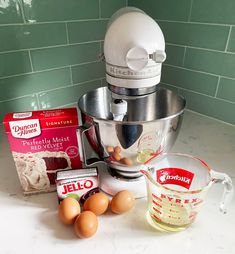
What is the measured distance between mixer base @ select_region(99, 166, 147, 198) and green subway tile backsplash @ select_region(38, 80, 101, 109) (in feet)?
1.34

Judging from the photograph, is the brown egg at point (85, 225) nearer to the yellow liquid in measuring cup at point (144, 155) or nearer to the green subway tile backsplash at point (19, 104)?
the yellow liquid in measuring cup at point (144, 155)

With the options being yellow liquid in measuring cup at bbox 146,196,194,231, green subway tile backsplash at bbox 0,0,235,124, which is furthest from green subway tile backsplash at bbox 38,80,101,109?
yellow liquid in measuring cup at bbox 146,196,194,231

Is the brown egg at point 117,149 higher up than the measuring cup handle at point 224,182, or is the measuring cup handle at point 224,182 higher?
the brown egg at point 117,149

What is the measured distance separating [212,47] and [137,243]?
2.06 feet

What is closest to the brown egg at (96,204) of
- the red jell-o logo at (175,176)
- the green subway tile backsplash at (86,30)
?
the red jell-o logo at (175,176)

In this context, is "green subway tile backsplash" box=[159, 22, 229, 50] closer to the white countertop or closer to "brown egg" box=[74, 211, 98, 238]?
the white countertop

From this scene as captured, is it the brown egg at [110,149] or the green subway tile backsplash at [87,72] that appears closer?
the brown egg at [110,149]

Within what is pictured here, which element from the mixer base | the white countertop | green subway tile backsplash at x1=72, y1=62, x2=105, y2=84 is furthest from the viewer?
green subway tile backsplash at x1=72, y1=62, x2=105, y2=84

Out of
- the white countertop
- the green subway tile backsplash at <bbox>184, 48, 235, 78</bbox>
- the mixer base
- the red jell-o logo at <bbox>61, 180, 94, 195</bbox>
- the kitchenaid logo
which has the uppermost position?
the kitchenaid logo

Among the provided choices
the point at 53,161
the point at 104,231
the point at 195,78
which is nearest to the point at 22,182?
the point at 53,161

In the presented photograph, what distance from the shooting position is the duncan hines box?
1.54 feet

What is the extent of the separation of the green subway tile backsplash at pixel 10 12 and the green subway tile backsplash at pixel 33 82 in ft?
0.53

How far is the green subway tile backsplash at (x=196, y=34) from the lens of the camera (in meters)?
0.74

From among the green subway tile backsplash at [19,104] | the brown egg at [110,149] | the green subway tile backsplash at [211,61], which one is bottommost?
the green subway tile backsplash at [19,104]
